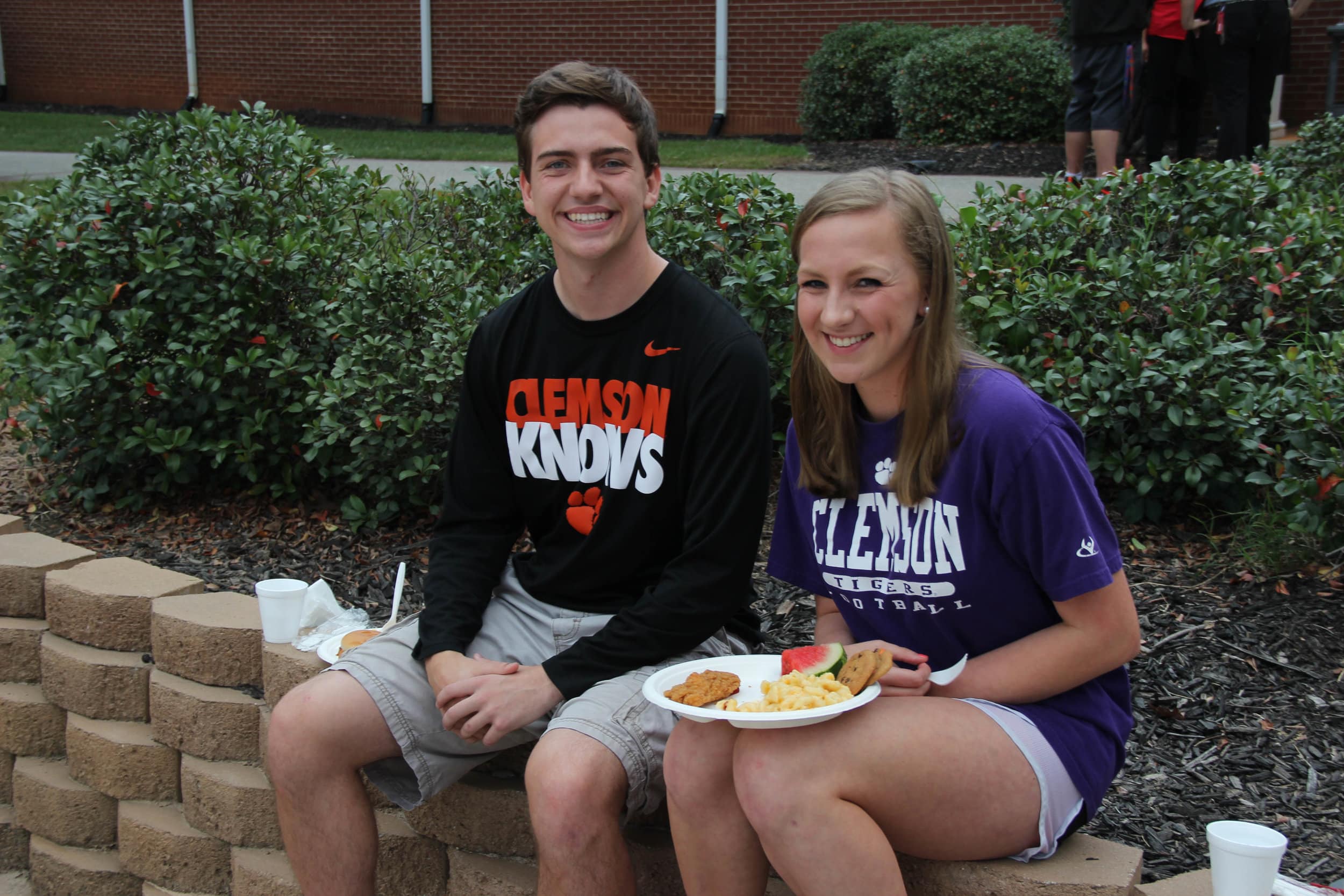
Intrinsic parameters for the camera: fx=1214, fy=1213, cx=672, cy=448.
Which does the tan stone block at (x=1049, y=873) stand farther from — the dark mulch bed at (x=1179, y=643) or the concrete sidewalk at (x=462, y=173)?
the concrete sidewalk at (x=462, y=173)

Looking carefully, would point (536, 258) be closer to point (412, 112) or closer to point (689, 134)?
point (689, 134)

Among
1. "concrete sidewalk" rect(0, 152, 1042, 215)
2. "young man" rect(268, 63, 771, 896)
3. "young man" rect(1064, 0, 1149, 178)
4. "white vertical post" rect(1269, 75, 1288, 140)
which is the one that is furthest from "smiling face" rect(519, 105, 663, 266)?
"white vertical post" rect(1269, 75, 1288, 140)

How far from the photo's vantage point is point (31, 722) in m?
3.71

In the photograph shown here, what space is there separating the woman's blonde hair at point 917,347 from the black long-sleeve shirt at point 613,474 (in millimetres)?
299

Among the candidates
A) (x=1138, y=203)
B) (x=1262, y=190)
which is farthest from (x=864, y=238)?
(x=1262, y=190)

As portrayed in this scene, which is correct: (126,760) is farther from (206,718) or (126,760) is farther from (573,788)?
(573,788)

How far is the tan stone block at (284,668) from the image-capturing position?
9.48ft

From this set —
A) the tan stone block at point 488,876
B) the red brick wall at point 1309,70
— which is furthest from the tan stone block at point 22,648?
the red brick wall at point 1309,70

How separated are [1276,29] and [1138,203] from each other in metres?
4.38

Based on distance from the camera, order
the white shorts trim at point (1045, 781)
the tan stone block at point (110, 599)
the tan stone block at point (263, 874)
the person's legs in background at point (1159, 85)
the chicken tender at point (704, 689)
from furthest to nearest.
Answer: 1. the person's legs in background at point (1159, 85)
2. the tan stone block at point (110, 599)
3. the tan stone block at point (263, 874)
4. the chicken tender at point (704, 689)
5. the white shorts trim at point (1045, 781)

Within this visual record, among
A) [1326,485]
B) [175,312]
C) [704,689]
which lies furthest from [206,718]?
[1326,485]

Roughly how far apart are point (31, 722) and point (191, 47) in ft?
66.7

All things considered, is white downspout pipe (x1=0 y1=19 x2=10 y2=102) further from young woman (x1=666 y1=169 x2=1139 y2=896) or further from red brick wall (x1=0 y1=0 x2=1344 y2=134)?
young woman (x1=666 y1=169 x2=1139 y2=896)

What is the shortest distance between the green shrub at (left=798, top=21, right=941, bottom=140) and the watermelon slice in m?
13.2
